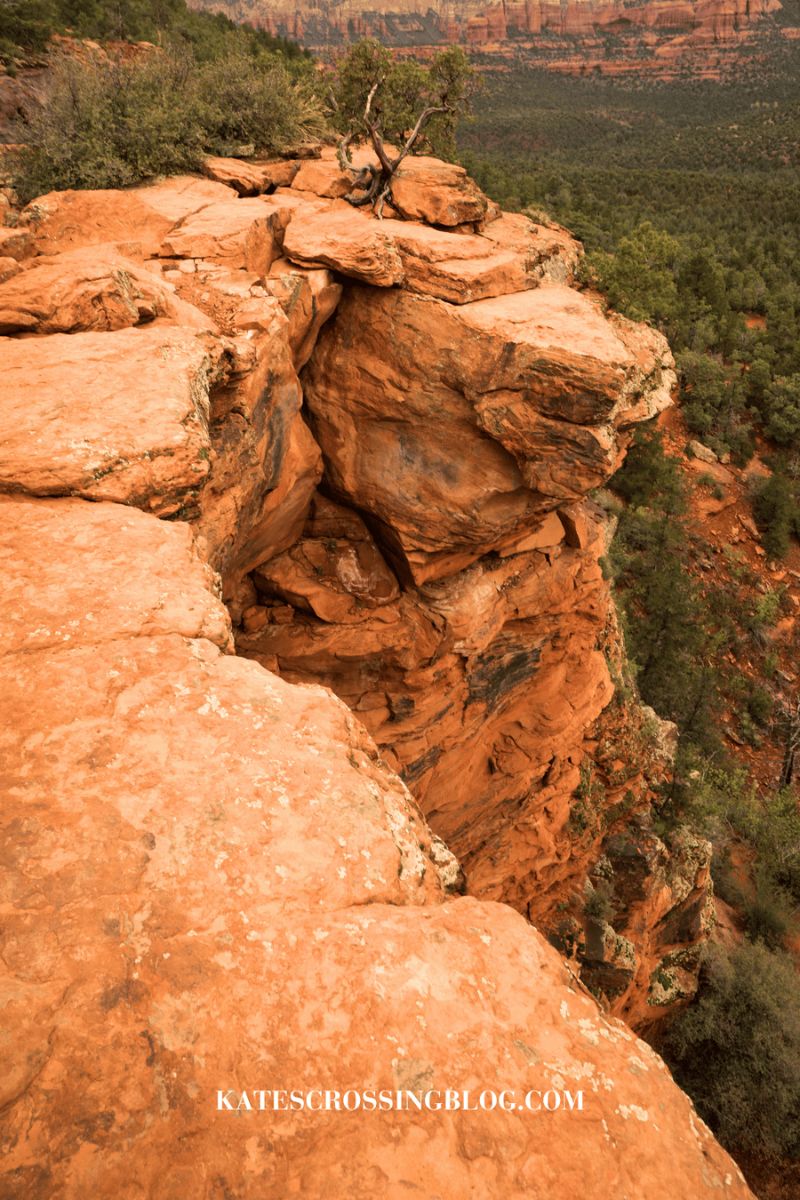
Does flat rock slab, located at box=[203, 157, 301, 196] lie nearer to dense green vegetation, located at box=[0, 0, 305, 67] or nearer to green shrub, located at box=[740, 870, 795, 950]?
dense green vegetation, located at box=[0, 0, 305, 67]

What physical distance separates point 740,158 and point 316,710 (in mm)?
79175

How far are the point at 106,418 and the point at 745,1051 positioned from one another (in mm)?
15014

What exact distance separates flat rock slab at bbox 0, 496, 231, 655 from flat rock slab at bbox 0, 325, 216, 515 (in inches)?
8.2

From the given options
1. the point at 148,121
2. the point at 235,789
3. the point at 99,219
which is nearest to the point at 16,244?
the point at 99,219

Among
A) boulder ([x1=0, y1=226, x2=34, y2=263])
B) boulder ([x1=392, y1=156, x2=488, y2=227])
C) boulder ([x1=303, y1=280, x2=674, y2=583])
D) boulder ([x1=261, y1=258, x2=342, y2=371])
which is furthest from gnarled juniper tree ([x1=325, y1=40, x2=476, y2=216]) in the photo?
boulder ([x1=0, y1=226, x2=34, y2=263])

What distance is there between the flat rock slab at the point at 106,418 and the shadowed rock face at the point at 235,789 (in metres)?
0.02

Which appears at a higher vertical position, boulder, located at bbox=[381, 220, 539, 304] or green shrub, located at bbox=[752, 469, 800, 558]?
boulder, located at bbox=[381, 220, 539, 304]

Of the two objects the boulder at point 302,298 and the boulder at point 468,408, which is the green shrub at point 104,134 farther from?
the boulder at point 468,408

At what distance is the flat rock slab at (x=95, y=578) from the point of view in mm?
3559

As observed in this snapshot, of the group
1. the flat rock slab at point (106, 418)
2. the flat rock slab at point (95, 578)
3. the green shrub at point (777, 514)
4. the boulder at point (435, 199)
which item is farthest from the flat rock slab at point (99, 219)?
the green shrub at point (777, 514)

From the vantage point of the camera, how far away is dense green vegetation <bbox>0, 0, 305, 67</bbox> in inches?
684

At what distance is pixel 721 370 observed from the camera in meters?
28.1

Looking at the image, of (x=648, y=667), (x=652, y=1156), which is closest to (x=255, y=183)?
(x=652, y=1156)

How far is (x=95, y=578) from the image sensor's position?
12.6 ft
